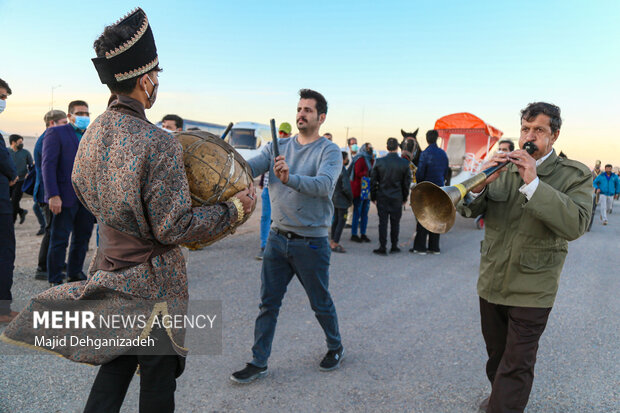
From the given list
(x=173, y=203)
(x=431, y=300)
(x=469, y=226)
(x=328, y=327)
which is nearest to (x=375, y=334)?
(x=328, y=327)

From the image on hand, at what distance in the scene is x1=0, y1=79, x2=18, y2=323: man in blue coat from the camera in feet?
13.4

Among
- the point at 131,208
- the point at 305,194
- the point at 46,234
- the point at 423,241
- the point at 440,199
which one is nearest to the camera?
the point at 131,208

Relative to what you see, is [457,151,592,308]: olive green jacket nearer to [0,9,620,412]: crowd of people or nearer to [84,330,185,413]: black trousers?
[0,9,620,412]: crowd of people

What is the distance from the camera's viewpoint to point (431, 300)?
5.52 meters

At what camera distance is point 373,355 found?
386 centimetres

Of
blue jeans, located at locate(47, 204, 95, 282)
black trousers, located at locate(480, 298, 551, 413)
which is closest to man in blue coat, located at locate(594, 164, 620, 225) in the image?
black trousers, located at locate(480, 298, 551, 413)

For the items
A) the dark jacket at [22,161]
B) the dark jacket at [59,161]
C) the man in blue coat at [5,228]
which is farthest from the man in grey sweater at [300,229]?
the dark jacket at [22,161]

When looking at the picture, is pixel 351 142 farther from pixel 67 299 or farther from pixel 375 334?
pixel 67 299

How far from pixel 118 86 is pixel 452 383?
125 inches

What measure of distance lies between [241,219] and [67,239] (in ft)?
13.2

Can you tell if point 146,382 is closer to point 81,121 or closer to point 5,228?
point 5,228

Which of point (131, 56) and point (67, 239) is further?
point (67, 239)

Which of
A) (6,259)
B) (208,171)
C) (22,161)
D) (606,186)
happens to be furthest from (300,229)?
(606,186)

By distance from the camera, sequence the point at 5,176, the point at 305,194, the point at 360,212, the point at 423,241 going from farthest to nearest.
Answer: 1. the point at 360,212
2. the point at 423,241
3. the point at 5,176
4. the point at 305,194
